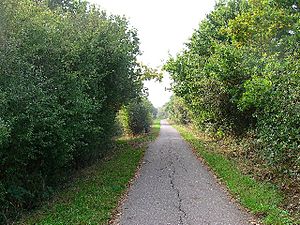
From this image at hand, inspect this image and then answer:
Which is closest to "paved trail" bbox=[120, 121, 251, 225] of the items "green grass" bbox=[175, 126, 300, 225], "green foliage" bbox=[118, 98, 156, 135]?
"green grass" bbox=[175, 126, 300, 225]

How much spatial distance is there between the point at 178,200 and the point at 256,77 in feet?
21.7

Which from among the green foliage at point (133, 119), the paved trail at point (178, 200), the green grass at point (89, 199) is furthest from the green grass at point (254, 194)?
the green foliage at point (133, 119)

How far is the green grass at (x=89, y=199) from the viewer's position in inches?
320

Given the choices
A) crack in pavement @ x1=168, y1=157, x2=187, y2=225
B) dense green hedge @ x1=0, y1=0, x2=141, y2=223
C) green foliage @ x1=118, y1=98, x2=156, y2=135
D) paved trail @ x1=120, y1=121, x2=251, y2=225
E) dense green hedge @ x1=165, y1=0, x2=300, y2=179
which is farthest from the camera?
green foliage @ x1=118, y1=98, x2=156, y2=135

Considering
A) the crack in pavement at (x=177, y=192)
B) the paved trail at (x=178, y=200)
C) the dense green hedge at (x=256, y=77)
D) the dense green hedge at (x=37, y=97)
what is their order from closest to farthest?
the paved trail at (x=178, y=200), the crack in pavement at (x=177, y=192), the dense green hedge at (x=37, y=97), the dense green hedge at (x=256, y=77)

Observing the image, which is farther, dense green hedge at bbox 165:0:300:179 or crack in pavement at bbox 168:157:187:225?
dense green hedge at bbox 165:0:300:179

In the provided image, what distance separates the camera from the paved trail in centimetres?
789

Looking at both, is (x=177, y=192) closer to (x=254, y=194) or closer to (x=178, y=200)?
(x=178, y=200)

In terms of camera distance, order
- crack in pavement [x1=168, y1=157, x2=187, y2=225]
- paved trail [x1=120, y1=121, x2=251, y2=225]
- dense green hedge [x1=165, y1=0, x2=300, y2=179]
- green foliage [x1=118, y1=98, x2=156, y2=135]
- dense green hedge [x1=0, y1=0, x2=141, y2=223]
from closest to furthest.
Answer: paved trail [x1=120, y1=121, x2=251, y2=225] < crack in pavement [x1=168, y1=157, x2=187, y2=225] < dense green hedge [x1=0, y1=0, x2=141, y2=223] < dense green hedge [x1=165, y1=0, x2=300, y2=179] < green foliage [x1=118, y1=98, x2=156, y2=135]

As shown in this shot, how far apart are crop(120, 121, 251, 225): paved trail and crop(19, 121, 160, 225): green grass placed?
1.44ft

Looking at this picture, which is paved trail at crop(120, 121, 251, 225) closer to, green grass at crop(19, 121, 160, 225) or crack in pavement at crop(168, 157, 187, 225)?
crack in pavement at crop(168, 157, 187, 225)

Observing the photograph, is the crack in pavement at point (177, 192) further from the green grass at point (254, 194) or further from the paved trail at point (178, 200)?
the green grass at point (254, 194)

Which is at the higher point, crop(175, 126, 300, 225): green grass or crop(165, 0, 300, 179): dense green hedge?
crop(165, 0, 300, 179): dense green hedge

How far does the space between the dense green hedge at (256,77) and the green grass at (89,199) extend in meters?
5.23
